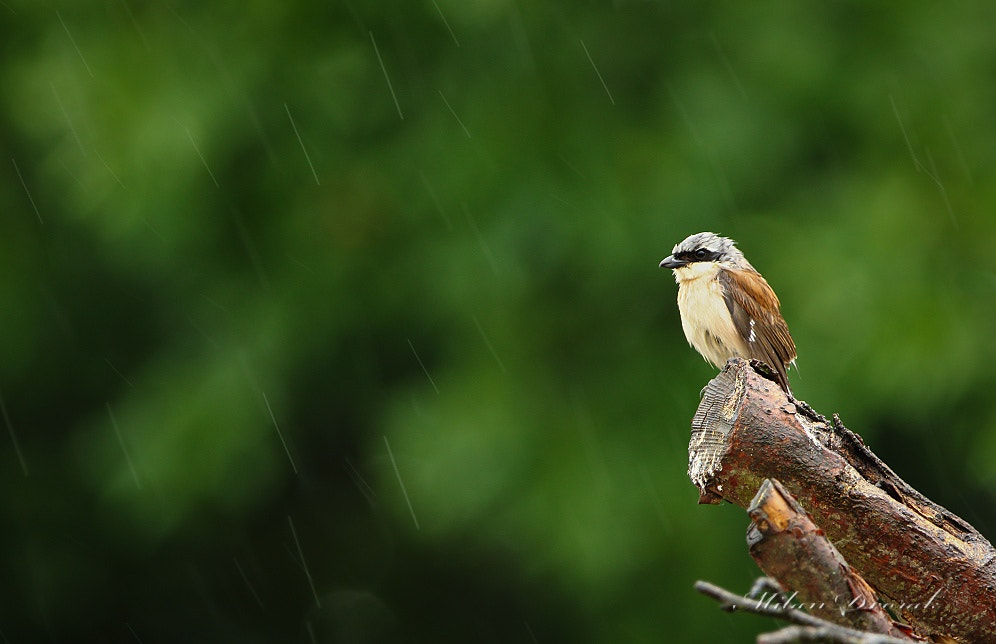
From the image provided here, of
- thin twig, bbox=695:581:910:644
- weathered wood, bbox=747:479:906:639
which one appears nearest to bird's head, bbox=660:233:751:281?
weathered wood, bbox=747:479:906:639

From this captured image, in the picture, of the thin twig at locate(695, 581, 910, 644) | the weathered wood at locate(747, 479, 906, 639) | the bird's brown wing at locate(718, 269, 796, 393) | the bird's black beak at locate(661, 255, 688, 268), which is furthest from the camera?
the bird's black beak at locate(661, 255, 688, 268)

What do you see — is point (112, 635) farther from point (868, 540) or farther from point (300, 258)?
point (868, 540)

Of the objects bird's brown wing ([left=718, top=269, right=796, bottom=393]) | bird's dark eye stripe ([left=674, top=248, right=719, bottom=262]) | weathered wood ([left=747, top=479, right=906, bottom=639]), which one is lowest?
bird's brown wing ([left=718, top=269, right=796, bottom=393])

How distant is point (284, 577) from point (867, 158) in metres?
5.16

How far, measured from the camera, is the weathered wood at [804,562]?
7.30 feet

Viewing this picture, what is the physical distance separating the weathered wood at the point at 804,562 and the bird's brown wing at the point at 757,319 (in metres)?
2.91

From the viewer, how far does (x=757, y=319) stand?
17.0 feet

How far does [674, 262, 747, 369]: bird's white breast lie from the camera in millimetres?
5199

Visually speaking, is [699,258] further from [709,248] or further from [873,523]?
[873,523]

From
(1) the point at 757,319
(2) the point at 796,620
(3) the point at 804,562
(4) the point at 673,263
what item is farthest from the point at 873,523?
(4) the point at 673,263

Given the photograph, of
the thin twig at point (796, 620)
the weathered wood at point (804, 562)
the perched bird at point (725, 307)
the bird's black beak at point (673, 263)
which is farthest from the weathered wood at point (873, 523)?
the bird's black beak at point (673, 263)

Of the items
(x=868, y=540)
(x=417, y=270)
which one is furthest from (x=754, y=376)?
(x=417, y=270)

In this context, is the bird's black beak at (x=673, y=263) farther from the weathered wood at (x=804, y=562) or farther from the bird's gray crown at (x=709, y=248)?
the weathered wood at (x=804, y=562)

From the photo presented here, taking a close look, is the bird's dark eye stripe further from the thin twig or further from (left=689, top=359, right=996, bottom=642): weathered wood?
the thin twig
